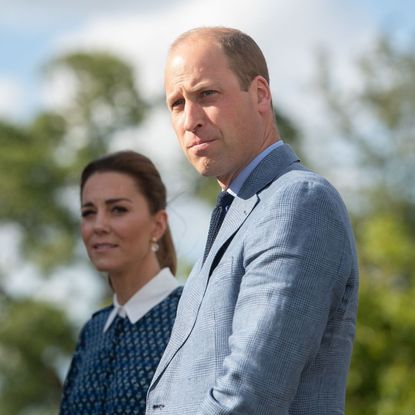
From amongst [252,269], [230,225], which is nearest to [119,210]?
[230,225]

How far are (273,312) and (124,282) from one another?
7.33 feet

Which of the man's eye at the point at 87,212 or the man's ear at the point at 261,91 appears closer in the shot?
the man's ear at the point at 261,91

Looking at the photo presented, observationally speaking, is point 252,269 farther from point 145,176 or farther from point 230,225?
point 145,176

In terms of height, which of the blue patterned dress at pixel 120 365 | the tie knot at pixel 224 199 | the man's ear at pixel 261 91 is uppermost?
the man's ear at pixel 261 91

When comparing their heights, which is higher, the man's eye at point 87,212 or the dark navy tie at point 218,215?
the man's eye at point 87,212

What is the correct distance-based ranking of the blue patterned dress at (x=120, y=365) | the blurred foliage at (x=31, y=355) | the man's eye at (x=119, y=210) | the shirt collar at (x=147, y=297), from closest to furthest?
the blue patterned dress at (x=120, y=365) → the shirt collar at (x=147, y=297) → the man's eye at (x=119, y=210) → the blurred foliage at (x=31, y=355)

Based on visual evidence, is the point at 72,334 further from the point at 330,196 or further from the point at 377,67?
the point at 330,196

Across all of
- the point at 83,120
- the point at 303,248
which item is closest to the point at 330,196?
the point at 303,248

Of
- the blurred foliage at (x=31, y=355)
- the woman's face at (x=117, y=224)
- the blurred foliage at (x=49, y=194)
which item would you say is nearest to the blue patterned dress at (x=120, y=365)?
the woman's face at (x=117, y=224)

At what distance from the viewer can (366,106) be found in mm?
32594

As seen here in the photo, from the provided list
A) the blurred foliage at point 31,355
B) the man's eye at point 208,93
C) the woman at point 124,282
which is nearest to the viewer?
the man's eye at point 208,93

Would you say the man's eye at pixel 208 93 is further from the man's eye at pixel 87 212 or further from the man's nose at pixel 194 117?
the man's eye at pixel 87 212

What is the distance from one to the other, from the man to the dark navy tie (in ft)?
0.07

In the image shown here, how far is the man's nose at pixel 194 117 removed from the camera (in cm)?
274
